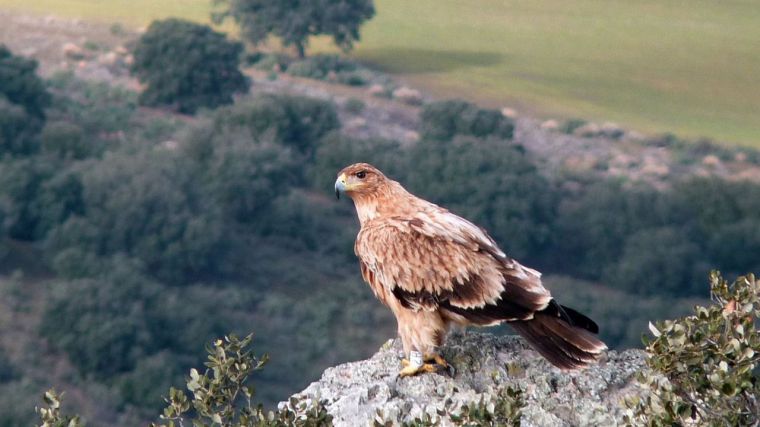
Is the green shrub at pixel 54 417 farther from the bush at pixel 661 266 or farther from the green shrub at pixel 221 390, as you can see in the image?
the bush at pixel 661 266

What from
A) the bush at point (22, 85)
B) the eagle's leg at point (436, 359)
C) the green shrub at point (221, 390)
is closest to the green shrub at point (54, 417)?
the green shrub at point (221, 390)

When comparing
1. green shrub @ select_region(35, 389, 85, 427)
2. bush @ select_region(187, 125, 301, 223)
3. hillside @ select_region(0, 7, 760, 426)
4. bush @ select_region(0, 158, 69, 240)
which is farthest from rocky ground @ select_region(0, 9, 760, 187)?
green shrub @ select_region(35, 389, 85, 427)

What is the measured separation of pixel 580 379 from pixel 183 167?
51.2 meters

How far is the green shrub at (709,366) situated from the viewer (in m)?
4.79

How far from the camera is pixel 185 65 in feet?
219

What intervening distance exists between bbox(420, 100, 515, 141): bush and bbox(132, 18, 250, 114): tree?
12167 mm

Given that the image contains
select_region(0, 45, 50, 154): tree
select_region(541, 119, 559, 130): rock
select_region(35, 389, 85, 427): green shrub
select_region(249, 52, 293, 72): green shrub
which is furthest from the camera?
select_region(249, 52, 293, 72): green shrub

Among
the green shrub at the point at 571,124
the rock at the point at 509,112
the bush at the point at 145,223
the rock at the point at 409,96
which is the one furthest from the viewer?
the rock at the point at 409,96

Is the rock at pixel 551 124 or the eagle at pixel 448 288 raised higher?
the eagle at pixel 448 288

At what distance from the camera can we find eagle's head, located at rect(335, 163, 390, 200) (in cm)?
831

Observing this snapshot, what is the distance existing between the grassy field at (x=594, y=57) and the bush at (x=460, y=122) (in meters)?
1.87

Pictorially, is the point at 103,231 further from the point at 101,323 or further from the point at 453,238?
the point at 453,238

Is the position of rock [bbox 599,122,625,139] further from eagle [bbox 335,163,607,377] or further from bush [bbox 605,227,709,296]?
eagle [bbox 335,163,607,377]

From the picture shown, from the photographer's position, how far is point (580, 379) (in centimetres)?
678
